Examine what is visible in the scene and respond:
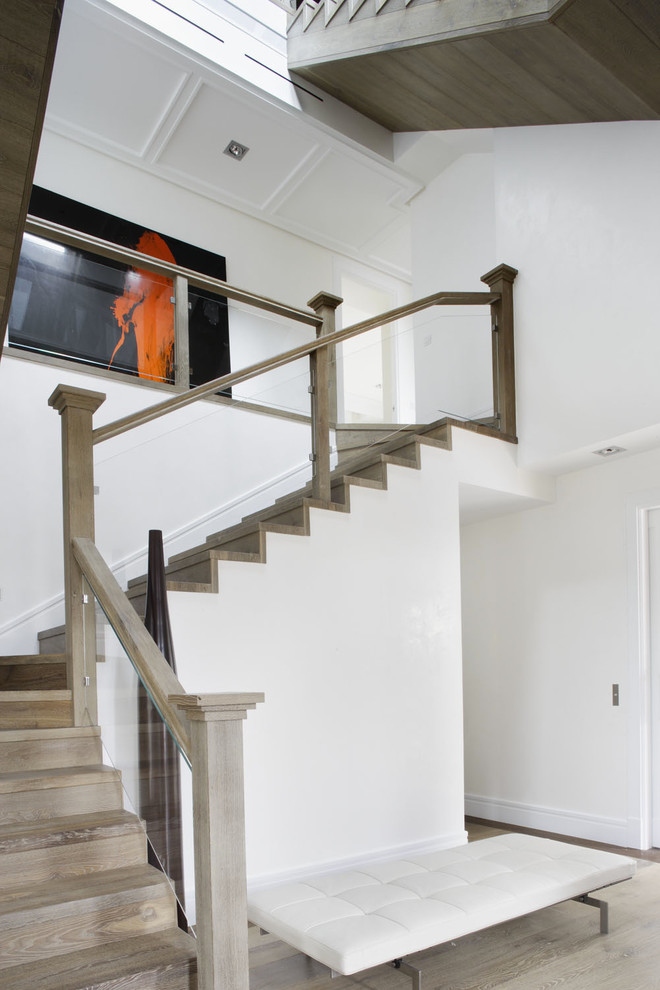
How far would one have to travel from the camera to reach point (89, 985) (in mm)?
2127

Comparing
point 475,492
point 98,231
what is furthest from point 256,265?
point 475,492

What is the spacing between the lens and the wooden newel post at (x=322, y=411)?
4.28 m

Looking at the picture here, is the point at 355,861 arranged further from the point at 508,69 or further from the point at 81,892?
the point at 508,69

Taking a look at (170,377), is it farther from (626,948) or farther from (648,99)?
(626,948)

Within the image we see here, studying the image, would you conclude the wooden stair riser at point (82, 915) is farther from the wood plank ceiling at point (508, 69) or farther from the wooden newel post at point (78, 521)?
the wood plank ceiling at point (508, 69)

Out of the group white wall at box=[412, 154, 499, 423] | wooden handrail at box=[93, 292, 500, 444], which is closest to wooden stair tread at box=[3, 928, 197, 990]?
wooden handrail at box=[93, 292, 500, 444]

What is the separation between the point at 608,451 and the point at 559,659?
1.49m

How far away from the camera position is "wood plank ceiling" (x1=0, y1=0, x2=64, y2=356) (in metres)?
1.54

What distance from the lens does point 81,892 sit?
2.47 metres

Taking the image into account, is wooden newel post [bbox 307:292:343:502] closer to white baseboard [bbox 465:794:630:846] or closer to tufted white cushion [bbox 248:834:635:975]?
tufted white cushion [bbox 248:834:635:975]

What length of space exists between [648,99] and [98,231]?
397 cm

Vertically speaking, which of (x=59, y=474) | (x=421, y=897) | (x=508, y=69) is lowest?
(x=421, y=897)

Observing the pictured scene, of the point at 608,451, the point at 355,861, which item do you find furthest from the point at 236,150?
the point at 355,861

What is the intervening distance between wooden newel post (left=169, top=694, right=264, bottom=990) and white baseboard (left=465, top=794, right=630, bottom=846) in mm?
3327
